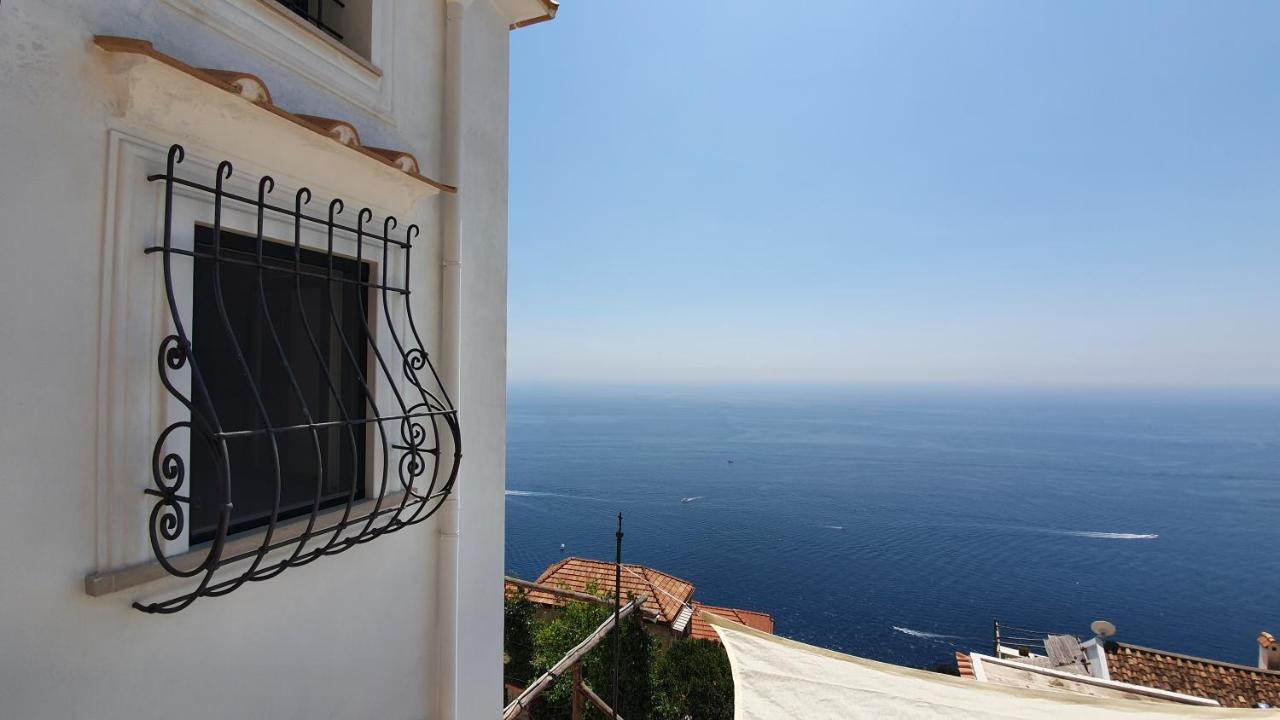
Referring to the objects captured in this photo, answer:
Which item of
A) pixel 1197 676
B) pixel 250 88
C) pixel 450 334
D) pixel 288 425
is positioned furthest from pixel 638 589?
pixel 250 88

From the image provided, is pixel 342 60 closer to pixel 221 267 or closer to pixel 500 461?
pixel 221 267

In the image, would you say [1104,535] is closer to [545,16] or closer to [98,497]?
[545,16]

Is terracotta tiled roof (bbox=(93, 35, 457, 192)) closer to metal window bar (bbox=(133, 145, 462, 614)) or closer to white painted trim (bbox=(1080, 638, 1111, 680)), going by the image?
metal window bar (bbox=(133, 145, 462, 614))

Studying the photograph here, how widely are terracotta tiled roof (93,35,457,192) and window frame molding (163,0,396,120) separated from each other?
195mm

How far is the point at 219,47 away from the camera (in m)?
1.90

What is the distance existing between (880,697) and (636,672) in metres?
7.03

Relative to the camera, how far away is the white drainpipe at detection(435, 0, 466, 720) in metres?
2.93

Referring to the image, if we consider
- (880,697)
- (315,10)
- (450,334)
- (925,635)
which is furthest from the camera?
(925,635)

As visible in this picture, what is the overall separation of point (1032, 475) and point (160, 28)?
101195mm

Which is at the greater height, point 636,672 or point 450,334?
A: point 450,334

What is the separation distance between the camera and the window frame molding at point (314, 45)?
1916 millimetres

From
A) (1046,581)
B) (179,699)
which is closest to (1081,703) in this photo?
(179,699)

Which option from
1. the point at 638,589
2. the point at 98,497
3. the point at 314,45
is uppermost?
the point at 314,45

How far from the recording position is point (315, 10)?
2.65 meters
